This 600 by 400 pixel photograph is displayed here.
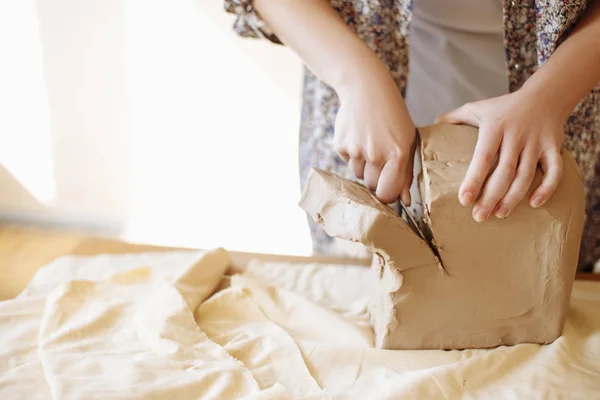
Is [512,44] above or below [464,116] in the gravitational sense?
above

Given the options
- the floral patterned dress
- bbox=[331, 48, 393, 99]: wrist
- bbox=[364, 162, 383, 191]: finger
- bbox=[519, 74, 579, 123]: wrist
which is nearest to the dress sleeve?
the floral patterned dress

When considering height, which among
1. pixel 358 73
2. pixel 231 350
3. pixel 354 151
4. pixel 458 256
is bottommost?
pixel 231 350

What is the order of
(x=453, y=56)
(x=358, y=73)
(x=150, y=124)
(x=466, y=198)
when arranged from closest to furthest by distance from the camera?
(x=466, y=198) → (x=358, y=73) → (x=453, y=56) → (x=150, y=124)

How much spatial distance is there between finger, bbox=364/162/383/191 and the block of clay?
43mm

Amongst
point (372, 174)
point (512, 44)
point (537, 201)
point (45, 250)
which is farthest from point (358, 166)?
point (45, 250)

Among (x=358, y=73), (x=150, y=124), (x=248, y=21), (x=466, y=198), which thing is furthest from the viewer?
(x=150, y=124)

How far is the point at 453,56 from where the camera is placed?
1.10 metres

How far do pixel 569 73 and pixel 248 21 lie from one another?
1.63 ft

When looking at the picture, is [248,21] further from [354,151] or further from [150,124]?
[150,124]

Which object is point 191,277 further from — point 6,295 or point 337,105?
point 337,105

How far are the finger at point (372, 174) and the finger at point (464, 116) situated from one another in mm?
137

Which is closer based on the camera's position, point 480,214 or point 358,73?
point 480,214

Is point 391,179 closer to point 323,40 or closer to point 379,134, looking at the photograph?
point 379,134

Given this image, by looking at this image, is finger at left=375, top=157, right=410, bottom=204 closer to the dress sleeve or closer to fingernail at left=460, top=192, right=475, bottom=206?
fingernail at left=460, top=192, right=475, bottom=206
